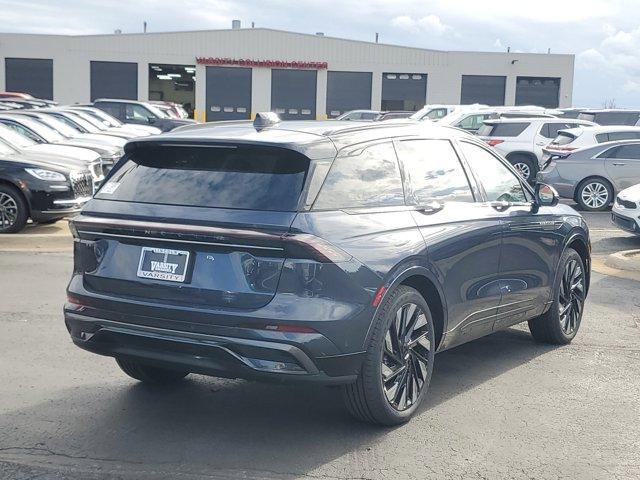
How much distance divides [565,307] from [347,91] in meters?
48.5

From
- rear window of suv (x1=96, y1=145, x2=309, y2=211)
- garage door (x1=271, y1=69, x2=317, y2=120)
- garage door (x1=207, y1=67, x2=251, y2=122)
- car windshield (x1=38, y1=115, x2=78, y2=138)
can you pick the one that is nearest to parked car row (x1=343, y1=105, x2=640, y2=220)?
car windshield (x1=38, y1=115, x2=78, y2=138)

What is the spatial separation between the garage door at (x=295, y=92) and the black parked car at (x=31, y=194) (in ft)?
139

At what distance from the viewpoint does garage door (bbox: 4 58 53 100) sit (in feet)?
176

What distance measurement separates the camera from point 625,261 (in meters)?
11.2

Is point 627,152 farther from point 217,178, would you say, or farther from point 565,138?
point 217,178

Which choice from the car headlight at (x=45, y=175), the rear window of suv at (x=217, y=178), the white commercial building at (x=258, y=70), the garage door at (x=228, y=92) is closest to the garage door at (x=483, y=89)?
the white commercial building at (x=258, y=70)

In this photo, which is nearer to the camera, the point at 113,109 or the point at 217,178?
the point at 217,178

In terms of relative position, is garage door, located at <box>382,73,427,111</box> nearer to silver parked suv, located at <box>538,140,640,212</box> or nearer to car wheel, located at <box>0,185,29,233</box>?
silver parked suv, located at <box>538,140,640,212</box>

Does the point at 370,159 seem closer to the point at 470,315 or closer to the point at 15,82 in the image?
the point at 470,315

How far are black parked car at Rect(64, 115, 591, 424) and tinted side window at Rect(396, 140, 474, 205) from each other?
1cm

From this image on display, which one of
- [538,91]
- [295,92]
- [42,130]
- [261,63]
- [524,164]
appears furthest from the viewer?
[538,91]

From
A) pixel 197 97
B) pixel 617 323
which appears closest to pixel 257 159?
pixel 617 323

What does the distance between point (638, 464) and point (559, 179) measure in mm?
14473

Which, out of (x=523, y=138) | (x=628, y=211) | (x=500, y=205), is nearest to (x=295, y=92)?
(x=523, y=138)
